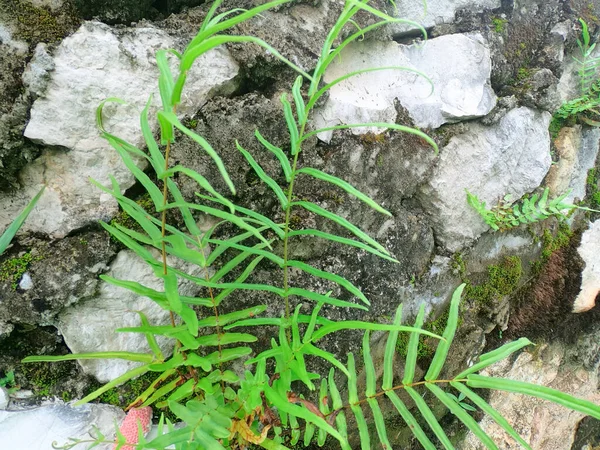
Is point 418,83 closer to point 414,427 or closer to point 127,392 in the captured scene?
point 414,427

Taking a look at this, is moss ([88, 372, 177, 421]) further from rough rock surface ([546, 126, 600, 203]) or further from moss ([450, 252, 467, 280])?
rough rock surface ([546, 126, 600, 203])

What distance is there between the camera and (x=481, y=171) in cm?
207

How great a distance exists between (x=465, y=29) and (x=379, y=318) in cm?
143

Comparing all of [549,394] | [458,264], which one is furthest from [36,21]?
Answer: [458,264]

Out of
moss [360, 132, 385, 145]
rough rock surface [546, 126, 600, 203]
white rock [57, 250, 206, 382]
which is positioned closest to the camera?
white rock [57, 250, 206, 382]

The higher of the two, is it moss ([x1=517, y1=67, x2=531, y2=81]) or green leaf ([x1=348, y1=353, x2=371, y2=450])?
moss ([x1=517, y1=67, x2=531, y2=81])

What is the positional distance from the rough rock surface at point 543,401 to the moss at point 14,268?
7.09 ft

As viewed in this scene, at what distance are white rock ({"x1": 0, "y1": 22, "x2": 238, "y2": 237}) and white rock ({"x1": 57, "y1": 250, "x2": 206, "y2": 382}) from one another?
0.69 feet

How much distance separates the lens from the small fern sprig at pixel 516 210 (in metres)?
2.02

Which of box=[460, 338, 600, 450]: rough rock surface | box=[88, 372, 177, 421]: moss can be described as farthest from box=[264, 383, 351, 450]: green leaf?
box=[460, 338, 600, 450]: rough rock surface

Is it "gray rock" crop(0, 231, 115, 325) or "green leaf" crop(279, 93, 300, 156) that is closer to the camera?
"green leaf" crop(279, 93, 300, 156)

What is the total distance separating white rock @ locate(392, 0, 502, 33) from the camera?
6.60 ft

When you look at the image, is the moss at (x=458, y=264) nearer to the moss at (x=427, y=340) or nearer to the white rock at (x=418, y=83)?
the moss at (x=427, y=340)

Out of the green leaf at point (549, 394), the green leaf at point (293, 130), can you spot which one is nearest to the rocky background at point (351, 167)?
the green leaf at point (293, 130)
